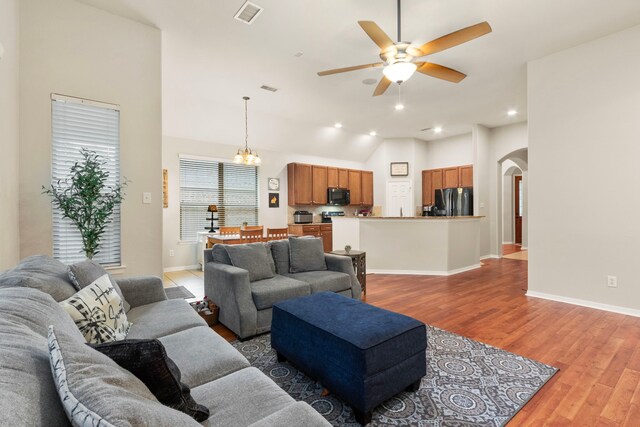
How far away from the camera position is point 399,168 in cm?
852

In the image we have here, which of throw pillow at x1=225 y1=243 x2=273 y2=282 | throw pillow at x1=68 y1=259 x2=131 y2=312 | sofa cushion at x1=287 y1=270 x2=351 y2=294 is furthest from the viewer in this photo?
sofa cushion at x1=287 y1=270 x2=351 y2=294

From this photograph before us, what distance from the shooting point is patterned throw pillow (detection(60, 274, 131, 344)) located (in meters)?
1.51

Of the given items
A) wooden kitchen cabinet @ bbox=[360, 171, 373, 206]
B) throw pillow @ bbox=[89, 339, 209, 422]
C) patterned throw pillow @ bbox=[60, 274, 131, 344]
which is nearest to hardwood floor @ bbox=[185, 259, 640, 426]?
patterned throw pillow @ bbox=[60, 274, 131, 344]

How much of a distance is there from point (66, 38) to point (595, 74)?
5690 mm

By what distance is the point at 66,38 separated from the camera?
9.85ft

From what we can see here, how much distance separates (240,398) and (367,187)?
798cm

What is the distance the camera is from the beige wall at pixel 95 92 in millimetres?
2861

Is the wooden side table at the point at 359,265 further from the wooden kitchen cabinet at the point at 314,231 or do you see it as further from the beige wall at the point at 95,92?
the wooden kitchen cabinet at the point at 314,231

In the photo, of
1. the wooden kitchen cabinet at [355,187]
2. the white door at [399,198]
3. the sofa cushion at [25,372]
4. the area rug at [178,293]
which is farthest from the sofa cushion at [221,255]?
the white door at [399,198]

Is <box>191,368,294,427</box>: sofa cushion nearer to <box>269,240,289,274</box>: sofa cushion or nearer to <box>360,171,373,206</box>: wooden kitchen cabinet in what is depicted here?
<box>269,240,289,274</box>: sofa cushion

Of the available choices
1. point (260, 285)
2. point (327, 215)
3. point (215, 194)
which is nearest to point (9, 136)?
point (260, 285)

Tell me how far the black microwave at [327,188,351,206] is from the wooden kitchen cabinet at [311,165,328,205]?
134mm

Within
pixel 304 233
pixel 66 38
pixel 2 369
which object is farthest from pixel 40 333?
pixel 304 233

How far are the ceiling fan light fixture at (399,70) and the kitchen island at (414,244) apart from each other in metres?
3.17
